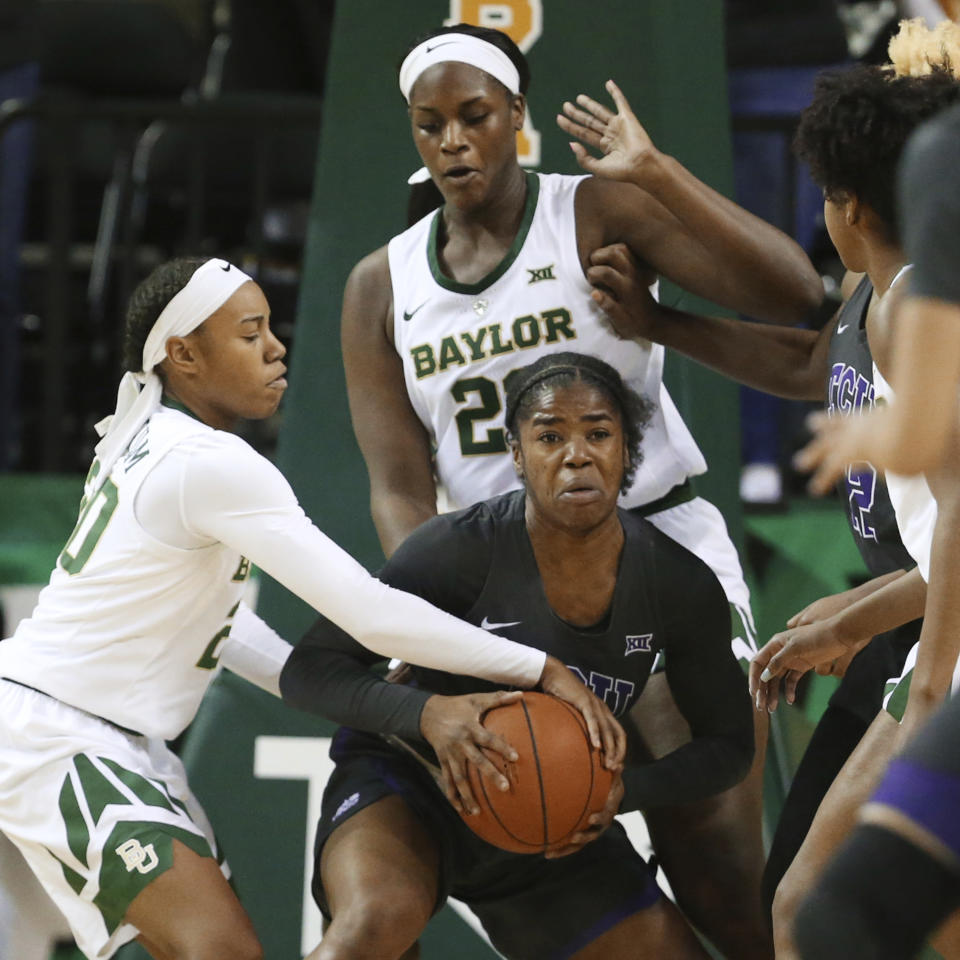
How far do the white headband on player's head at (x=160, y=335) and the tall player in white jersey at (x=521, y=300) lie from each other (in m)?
0.59

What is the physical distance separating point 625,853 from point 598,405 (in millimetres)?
986

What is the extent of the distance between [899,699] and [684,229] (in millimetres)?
1289

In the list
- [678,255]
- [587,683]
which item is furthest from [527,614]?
[678,255]

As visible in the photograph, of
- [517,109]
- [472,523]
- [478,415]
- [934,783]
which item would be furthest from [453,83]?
[934,783]

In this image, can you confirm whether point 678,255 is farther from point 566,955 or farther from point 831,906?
point 831,906

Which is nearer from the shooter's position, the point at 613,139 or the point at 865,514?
the point at 865,514

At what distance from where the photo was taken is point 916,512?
2877 millimetres

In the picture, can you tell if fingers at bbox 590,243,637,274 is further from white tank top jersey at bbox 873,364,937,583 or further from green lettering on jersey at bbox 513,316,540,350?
white tank top jersey at bbox 873,364,937,583

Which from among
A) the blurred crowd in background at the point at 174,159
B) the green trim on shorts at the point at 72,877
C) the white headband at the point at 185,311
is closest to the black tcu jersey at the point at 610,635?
the green trim on shorts at the point at 72,877

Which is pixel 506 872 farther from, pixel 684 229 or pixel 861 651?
pixel 684 229

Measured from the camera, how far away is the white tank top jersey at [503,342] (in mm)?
3754

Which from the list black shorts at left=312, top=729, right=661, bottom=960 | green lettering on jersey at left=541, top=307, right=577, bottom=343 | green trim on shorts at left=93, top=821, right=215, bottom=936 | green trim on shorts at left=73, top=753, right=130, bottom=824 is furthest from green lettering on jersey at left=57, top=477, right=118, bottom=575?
green lettering on jersey at left=541, top=307, right=577, bottom=343

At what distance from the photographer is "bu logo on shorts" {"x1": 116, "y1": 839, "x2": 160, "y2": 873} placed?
3.06 m

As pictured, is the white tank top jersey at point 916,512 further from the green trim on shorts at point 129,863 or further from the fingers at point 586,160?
the green trim on shorts at point 129,863
